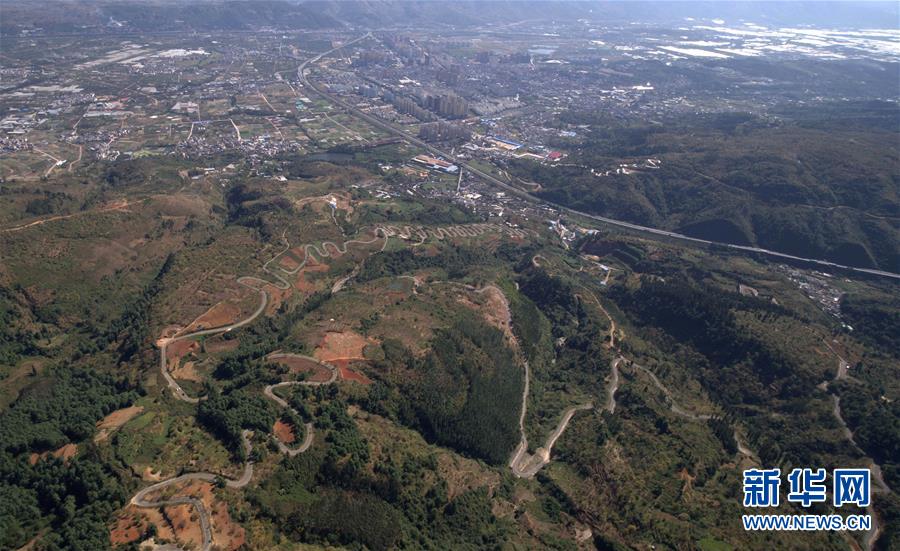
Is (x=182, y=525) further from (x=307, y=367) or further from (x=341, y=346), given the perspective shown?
(x=341, y=346)

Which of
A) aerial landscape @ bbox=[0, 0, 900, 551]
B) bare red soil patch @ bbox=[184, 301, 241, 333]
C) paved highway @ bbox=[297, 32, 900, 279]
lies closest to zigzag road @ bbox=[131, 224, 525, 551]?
aerial landscape @ bbox=[0, 0, 900, 551]

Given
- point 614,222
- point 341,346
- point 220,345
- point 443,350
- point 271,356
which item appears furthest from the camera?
point 614,222

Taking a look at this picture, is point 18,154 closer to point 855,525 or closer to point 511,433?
point 511,433

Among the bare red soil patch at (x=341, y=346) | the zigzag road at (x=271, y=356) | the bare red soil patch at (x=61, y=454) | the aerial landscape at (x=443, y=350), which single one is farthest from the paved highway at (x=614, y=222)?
the bare red soil patch at (x=61, y=454)

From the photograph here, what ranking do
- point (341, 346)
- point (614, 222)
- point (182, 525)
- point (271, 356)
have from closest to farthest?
point (182, 525), point (271, 356), point (341, 346), point (614, 222)

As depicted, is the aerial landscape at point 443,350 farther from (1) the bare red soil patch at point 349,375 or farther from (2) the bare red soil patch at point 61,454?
(1) the bare red soil patch at point 349,375

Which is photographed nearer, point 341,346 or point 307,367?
point 307,367

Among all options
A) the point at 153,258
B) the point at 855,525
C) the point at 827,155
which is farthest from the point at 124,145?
the point at 827,155

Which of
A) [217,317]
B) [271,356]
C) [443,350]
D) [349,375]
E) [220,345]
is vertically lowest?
[220,345]

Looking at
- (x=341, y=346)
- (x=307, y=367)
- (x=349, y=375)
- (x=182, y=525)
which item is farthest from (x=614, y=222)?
(x=182, y=525)
